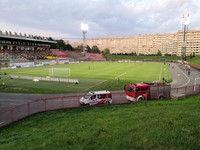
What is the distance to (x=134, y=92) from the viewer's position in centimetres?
2164

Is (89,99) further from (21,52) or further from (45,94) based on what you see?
(21,52)

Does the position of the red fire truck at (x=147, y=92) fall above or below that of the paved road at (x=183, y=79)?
above

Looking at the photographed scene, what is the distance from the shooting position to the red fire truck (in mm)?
21766

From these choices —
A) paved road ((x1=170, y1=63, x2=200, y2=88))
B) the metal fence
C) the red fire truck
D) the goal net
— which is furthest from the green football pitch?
the red fire truck

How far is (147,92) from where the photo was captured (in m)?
22.2

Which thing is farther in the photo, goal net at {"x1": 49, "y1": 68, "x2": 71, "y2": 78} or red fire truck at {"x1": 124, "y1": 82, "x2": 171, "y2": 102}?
goal net at {"x1": 49, "y1": 68, "x2": 71, "y2": 78}

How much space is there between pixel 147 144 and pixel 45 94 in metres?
22.4

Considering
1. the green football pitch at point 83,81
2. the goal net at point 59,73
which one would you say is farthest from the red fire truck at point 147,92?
the goal net at point 59,73

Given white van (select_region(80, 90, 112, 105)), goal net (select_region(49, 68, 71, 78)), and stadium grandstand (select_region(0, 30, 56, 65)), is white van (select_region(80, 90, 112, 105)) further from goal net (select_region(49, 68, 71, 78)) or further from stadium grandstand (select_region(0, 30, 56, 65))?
stadium grandstand (select_region(0, 30, 56, 65))

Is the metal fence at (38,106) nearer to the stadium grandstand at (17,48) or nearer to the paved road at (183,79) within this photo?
the paved road at (183,79)

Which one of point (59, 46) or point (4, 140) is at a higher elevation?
point (59, 46)

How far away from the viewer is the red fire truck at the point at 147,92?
21.8 meters

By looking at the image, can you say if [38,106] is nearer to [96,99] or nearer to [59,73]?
[96,99]

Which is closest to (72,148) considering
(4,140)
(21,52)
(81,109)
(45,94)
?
(4,140)
